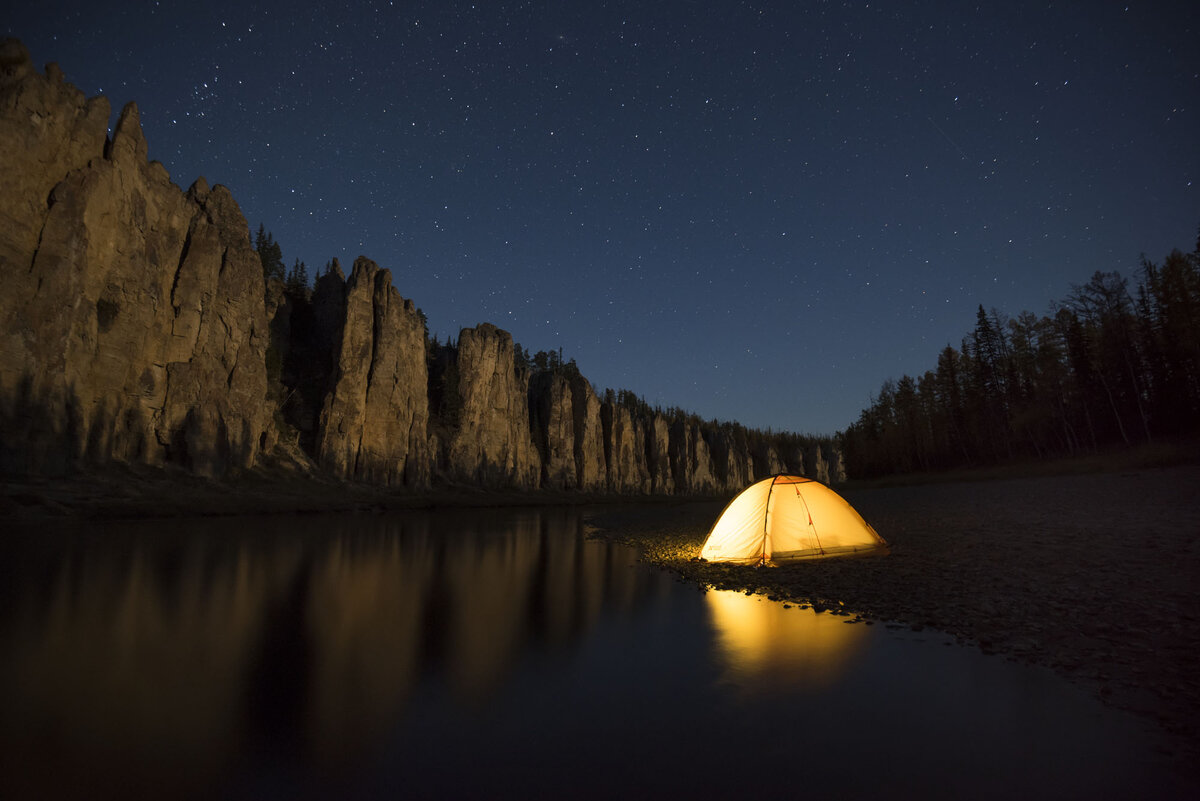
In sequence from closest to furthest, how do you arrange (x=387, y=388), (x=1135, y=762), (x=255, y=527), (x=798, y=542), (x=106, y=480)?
1. (x=1135, y=762)
2. (x=798, y=542)
3. (x=255, y=527)
4. (x=106, y=480)
5. (x=387, y=388)

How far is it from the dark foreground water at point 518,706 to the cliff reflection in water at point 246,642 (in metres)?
0.04

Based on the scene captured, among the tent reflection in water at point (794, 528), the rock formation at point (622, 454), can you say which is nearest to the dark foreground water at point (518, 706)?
the tent reflection in water at point (794, 528)

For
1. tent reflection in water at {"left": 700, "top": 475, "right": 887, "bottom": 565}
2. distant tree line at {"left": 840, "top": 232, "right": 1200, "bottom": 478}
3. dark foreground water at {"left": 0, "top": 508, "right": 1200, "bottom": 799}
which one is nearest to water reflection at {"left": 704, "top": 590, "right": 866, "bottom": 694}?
dark foreground water at {"left": 0, "top": 508, "right": 1200, "bottom": 799}

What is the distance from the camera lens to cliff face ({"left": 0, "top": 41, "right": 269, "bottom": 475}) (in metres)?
32.9

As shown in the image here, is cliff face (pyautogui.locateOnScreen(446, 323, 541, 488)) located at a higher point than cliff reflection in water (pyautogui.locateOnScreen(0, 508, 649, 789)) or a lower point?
higher

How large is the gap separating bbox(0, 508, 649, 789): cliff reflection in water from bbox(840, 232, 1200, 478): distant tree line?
5674 cm

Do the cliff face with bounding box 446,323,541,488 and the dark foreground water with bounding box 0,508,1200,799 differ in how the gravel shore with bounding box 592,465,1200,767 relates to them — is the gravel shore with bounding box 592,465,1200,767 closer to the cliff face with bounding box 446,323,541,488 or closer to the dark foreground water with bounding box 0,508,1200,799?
the dark foreground water with bounding box 0,508,1200,799

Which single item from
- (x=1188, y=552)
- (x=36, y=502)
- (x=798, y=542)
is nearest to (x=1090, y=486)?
(x=1188, y=552)

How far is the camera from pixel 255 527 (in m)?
26.6

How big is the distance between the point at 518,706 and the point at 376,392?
6669 centimetres

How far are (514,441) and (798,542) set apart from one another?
75.8 m

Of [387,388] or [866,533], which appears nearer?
[866,533]

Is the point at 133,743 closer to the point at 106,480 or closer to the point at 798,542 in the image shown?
the point at 798,542

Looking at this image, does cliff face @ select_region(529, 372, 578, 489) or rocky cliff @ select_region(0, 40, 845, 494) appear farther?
cliff face @ select_region(529, 372, 578, 489)
